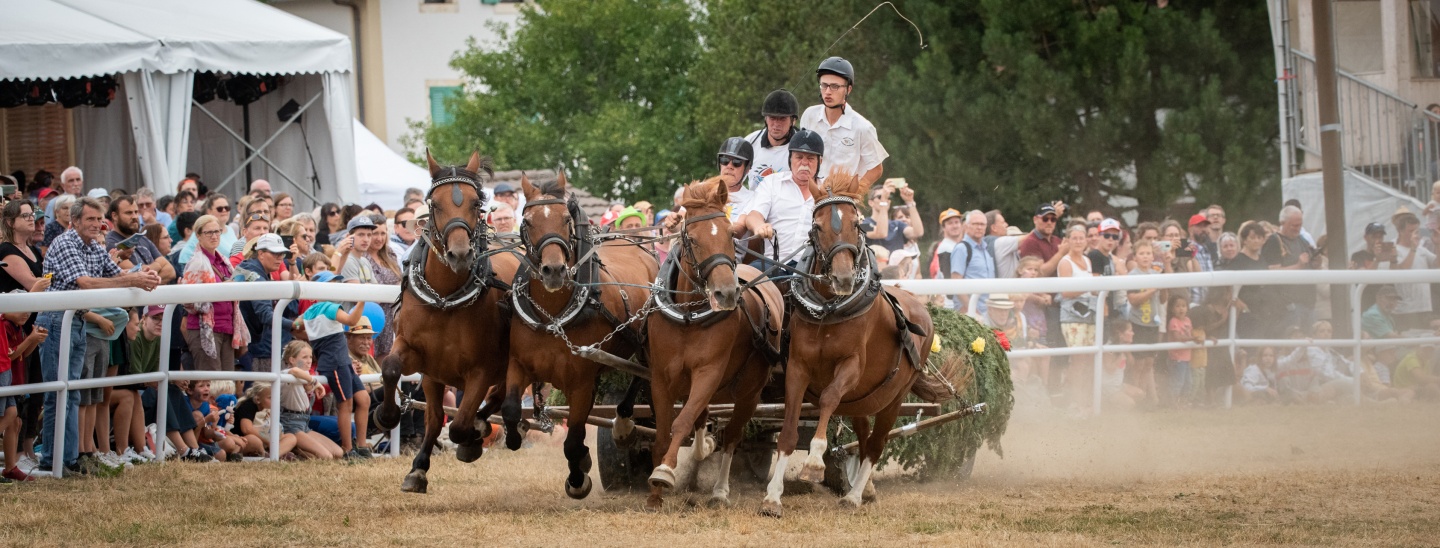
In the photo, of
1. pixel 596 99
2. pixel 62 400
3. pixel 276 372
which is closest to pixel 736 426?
pixel 276 372

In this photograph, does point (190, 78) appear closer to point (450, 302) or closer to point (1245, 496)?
point (450, 302)

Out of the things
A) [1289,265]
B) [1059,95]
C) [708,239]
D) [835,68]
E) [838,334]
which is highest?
[1059,95]

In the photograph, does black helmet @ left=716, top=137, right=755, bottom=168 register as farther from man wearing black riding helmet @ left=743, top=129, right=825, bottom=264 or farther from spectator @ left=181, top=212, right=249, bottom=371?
spectator @ left=181, top=212, right=249, bottom=371

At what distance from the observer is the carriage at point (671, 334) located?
8.35 m

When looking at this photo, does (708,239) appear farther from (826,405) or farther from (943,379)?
(943,379)

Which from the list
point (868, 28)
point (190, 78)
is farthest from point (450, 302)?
point (868, 28)

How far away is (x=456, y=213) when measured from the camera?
8344 millimetres

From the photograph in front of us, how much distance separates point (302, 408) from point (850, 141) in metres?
4.32

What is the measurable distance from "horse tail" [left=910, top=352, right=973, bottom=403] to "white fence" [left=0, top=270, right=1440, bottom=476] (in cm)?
139

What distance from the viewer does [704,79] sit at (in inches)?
1148

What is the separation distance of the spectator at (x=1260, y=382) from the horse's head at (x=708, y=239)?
7822mm

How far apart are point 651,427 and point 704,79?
Answer: 20.1m

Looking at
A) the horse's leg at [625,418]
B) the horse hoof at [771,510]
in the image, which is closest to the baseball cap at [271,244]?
the horse's leg at [625,418]

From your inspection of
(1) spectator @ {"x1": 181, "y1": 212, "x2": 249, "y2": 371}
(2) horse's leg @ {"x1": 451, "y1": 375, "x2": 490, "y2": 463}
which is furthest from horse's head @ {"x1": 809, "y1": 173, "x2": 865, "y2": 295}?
(1) spectator @ {"x1": 181, "y1": 212, "x2": 249, "y2": 371}
